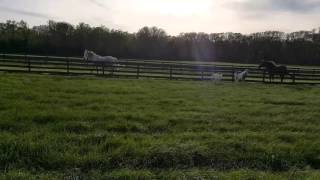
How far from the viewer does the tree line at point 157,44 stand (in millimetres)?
82438

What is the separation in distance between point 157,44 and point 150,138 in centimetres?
9118

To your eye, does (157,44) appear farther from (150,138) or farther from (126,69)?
(150,138)

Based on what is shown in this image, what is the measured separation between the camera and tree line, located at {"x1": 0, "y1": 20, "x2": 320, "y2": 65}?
8244 centimetres

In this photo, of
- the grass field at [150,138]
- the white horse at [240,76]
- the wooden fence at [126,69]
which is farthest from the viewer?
the white horse at [240,76]

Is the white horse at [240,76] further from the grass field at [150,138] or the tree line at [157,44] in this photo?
the tree line at [157,44]

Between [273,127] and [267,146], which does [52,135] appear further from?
[273,127]

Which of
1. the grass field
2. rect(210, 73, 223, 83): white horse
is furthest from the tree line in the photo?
the grass field

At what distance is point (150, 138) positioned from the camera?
10.6m

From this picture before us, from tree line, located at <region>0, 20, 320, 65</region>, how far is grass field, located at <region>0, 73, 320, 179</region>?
210 feet

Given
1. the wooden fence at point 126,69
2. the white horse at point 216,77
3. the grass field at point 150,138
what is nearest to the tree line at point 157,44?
the wooden fence at point 126,69

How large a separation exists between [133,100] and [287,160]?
8.69 meters

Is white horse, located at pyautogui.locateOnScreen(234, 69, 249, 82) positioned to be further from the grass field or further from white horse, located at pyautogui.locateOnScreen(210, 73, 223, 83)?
the grass field

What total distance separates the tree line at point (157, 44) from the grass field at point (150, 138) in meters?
63.9

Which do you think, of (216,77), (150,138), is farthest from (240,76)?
(150,138)
